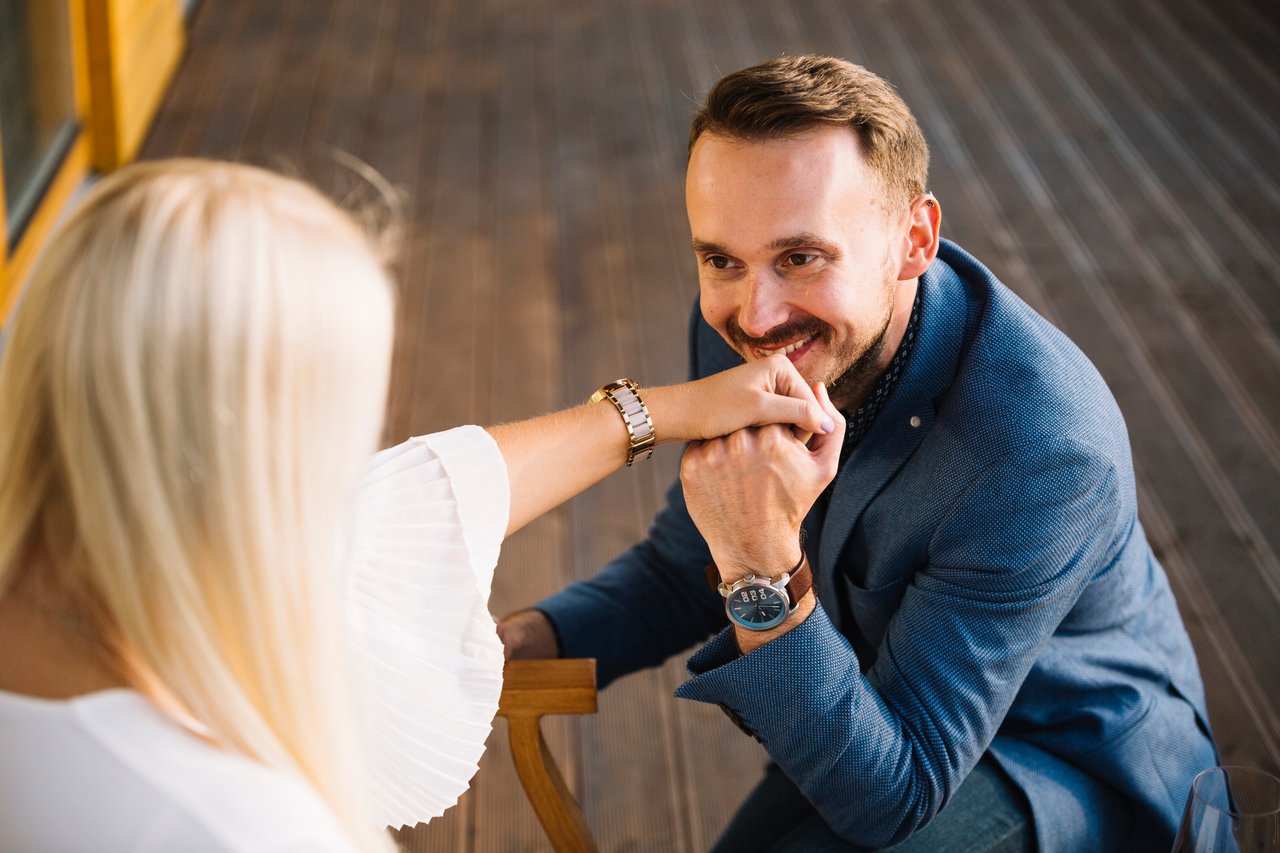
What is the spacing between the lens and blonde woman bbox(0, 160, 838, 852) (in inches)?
31.7

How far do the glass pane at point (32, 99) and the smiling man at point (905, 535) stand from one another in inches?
94.7

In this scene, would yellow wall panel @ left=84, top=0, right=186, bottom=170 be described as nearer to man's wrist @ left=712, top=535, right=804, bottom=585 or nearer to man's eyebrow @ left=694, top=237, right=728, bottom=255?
man's eyebrow @ left=694, top=237, right=728, bottom=255

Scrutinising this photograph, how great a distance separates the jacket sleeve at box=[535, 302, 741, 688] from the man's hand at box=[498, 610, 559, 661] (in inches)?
0.6

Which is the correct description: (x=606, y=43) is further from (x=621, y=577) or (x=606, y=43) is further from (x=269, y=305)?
(x=269, y=305)

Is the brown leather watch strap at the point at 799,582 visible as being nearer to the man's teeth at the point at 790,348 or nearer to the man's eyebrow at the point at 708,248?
the man's teeth at the point at 790,348

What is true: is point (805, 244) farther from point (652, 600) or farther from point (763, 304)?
point (652, 600)

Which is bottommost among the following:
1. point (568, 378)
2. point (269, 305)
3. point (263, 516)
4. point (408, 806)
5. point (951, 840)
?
point (568, 378)

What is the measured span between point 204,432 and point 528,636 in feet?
2.85

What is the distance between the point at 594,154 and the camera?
4238 millimetres

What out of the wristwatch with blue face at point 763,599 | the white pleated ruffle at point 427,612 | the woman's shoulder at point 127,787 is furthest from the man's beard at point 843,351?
the woman's shoulder at point 127,787

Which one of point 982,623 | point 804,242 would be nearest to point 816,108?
point 804,242

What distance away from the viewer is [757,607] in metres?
1.37

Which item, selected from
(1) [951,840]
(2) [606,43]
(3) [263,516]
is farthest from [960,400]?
(2) [606,43]

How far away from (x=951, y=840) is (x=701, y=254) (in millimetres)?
724
